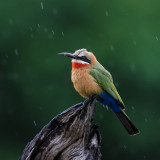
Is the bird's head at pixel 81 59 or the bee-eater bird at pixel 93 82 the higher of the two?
the bird's head at pixel 81 59

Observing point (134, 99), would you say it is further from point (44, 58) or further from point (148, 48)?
point (44, 58)

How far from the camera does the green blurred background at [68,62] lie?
1291 centimetres

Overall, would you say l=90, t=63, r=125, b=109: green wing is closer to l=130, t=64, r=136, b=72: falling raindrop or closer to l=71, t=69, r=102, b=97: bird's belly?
l=71, t=69, r=102, b=97: bird's belly

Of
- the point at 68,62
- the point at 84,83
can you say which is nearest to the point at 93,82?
the point at 84,83

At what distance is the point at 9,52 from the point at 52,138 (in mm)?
9710

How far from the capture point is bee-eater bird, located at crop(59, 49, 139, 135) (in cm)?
575

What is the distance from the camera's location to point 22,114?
13773 millimetres

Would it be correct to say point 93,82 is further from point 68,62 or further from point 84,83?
point 68,62

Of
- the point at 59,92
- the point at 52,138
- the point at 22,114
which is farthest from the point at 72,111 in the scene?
the point at 22,114

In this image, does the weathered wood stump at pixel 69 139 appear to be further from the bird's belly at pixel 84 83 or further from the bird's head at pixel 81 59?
the bird's head at pixel 81 59

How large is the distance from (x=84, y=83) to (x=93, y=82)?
0.12 m

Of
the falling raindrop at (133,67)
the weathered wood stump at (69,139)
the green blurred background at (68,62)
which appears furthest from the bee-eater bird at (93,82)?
the falling raindrop at (133,67)

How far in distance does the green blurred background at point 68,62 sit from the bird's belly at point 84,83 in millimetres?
6569

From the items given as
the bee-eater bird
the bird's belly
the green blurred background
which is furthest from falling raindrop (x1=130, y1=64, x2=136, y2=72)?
the bird's belly
